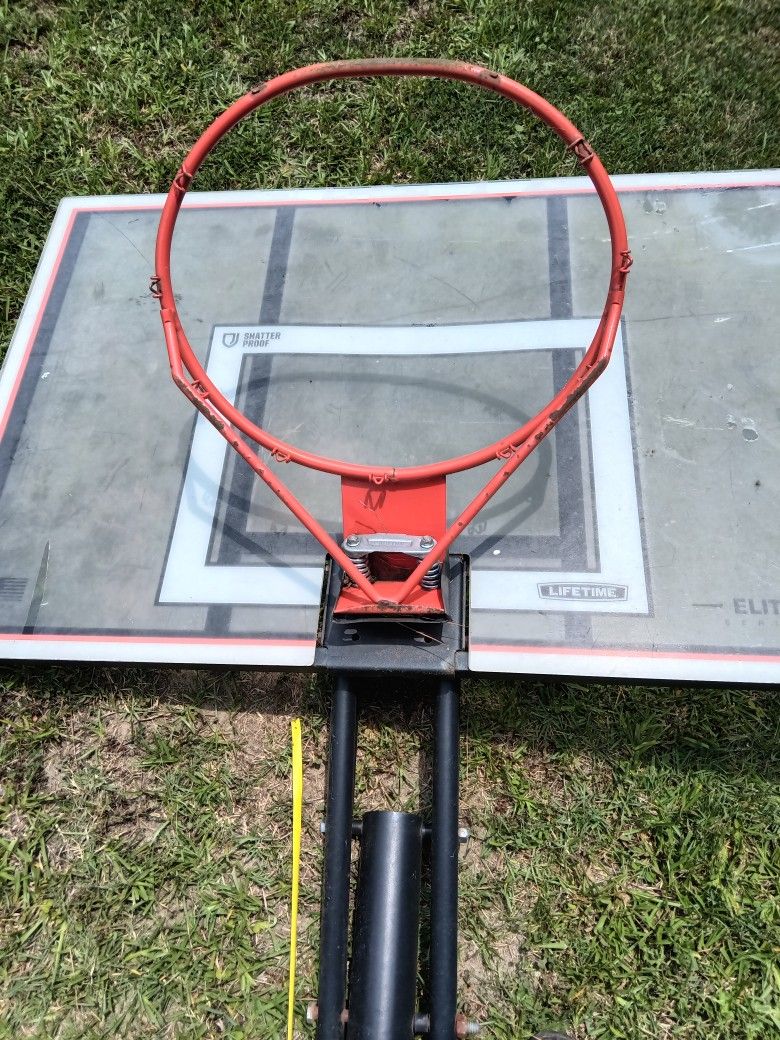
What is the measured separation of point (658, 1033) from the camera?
2.11 m

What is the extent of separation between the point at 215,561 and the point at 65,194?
6.74 feet

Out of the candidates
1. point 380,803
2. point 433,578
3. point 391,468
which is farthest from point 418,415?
point 380,803

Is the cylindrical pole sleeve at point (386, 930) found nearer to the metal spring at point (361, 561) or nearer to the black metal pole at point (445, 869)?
the black metal pole at point (445, 869)

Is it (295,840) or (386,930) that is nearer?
(386,930)

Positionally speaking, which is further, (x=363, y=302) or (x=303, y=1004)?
(x=363, y=302)

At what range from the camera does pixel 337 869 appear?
76.4 inches

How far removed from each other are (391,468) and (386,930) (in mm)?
1073

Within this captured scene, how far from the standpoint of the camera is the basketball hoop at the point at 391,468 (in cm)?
156

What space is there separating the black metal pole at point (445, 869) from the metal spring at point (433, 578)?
24 cm

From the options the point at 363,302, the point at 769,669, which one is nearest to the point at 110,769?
the point at 363,302

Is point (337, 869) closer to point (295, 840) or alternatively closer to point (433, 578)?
point (295, 840)

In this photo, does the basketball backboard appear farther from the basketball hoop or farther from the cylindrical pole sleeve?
the cylindrical pole sleeve

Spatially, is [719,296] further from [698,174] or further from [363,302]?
[363,302]

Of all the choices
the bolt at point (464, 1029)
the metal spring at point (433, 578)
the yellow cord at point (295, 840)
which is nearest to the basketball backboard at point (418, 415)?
the metal spring at point (433, 578)
